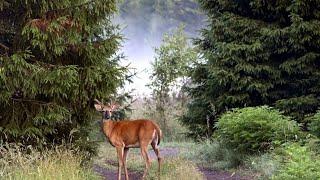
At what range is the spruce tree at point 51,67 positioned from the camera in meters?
8.65

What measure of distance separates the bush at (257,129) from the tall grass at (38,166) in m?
3.87

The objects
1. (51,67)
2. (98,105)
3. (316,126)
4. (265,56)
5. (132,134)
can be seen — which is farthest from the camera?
(265,56)

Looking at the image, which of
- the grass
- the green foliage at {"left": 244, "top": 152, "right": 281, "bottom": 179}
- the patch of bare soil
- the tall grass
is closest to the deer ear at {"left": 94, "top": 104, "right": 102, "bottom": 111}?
the tall grass

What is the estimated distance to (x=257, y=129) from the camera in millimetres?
10852

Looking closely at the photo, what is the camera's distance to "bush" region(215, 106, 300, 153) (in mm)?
10328

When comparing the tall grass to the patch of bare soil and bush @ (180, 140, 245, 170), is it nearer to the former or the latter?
the patch of bare soil

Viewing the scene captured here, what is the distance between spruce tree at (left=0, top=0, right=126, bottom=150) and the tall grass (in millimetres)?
769

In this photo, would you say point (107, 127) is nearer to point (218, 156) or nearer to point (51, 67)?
point (51, 67)

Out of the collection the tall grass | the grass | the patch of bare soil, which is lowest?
the patch of bare soil

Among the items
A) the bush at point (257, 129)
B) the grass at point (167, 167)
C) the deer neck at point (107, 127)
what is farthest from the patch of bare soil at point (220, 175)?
the deer neck at point (107, 127)

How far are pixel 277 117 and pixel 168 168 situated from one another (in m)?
2.58

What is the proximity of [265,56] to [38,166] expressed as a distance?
294 inches

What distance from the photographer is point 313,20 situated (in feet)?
41.4

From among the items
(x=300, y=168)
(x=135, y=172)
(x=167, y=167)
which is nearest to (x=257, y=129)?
(x=167, y=167)
